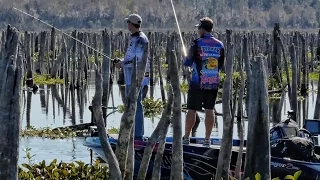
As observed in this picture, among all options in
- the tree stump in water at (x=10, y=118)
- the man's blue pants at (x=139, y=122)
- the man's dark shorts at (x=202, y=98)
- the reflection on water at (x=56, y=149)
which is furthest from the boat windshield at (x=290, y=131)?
the tree stump in water at (x=10, y=118)

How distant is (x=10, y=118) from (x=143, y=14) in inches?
4583

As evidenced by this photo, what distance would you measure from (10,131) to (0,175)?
1.09 feet

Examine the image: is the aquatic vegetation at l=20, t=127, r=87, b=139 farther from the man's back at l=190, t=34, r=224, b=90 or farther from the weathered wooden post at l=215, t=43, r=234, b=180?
the weathered wooden post at l=215, t=43, r=234, b=180

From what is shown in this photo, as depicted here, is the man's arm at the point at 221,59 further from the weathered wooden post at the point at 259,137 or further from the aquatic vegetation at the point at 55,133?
the aquatic vegetation at the point at 55,133

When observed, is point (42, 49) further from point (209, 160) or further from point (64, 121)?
point (209, 160)

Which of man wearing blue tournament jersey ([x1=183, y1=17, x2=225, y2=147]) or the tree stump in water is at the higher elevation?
man wearing blue tournament jersey ([x1=183, y1=17, x2=225, y2=147])

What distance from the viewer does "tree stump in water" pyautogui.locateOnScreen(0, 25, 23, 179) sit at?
242 inches

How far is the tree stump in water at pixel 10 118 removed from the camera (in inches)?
242

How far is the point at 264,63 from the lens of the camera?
759 cm

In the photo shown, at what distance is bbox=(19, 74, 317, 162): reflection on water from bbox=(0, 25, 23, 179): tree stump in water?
7.25m

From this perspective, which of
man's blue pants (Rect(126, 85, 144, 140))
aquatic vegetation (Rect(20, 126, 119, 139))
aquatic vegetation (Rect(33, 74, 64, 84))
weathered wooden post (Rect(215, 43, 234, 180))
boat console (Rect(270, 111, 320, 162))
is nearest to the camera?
weathered wooden post (Rect(215, 43, 234, 180))

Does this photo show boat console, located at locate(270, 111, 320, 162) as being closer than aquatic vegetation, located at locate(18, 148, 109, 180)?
No

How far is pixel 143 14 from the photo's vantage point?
122 metres

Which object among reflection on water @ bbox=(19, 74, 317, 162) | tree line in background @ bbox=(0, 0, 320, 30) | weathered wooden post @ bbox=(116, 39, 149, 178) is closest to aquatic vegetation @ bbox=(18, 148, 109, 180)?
weathered wooden post @ bbox=(116, 39, 149, 178)
